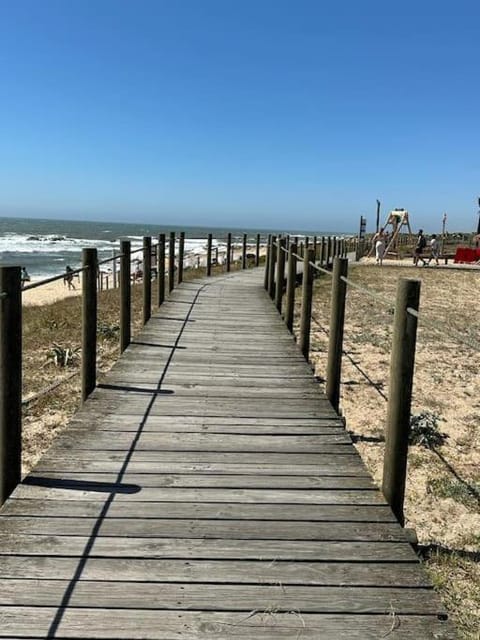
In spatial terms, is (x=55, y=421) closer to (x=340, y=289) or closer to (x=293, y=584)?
(x=340, y=289)

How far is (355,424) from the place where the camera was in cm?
535

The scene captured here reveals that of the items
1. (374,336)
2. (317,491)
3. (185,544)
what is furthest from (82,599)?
(374,336)

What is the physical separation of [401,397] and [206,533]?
44.6 inches

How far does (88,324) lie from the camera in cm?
439

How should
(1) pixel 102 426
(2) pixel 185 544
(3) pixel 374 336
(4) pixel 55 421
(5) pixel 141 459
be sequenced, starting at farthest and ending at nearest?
(3) pixel 374 336
(4) pixel 55 421
(1) pixel 102 426
(5) pixel 141 459
(2) pixel 185 544

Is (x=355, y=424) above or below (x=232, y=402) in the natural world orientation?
below

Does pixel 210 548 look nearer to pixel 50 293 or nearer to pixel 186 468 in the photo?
pixel 186 468

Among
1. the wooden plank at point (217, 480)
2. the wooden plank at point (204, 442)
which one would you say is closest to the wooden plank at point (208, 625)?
the wooden plank at point (217, 480)

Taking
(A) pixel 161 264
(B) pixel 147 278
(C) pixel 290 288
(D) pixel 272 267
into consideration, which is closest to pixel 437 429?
(C) pixel 290 288

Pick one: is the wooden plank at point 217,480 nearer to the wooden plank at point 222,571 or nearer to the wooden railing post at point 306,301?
the wooden plank at point 222,571

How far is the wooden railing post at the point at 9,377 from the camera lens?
2.82m

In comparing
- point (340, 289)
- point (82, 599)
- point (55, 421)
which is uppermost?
point (340, 289)

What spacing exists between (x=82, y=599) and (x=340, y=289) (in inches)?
122

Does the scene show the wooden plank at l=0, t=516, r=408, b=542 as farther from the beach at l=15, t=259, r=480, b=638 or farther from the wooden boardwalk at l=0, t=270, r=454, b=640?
the beach at l=15, t=259, r=480, b=638
